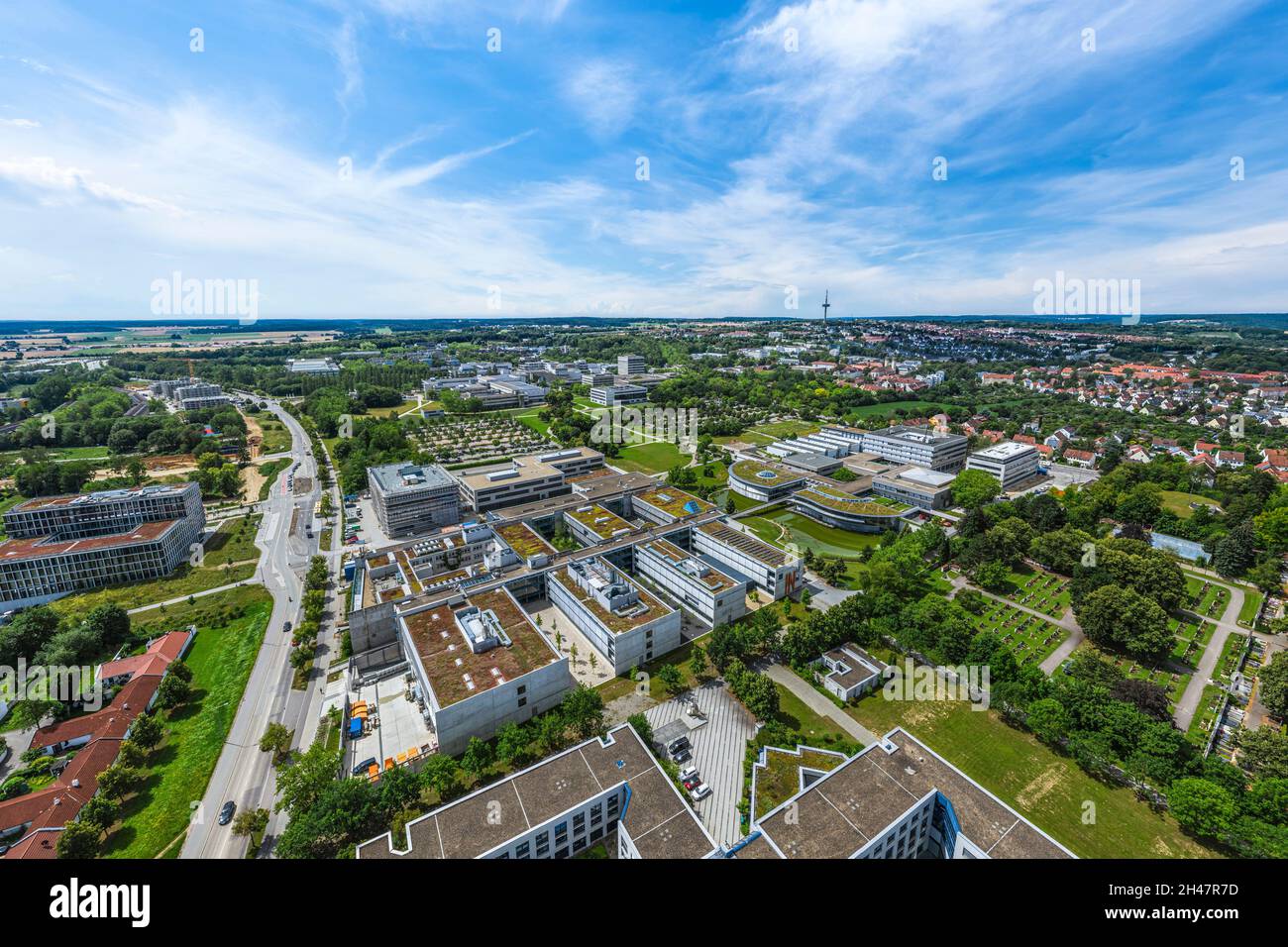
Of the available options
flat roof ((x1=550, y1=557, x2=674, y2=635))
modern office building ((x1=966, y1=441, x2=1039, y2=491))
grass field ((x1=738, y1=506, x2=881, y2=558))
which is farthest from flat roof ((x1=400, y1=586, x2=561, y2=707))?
modern office building ((x1=966, y1=441, x2=1039, y2=491))

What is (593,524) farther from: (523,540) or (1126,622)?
(1126,622)

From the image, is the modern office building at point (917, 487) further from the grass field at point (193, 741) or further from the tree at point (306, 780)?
the grass field at point (193, 741)

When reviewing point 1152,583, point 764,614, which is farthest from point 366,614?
point 1152,583

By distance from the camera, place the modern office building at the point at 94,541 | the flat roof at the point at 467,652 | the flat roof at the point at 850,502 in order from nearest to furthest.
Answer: the flat roof at the point at 467,652 < the modern office building at the point at 94,541 < the flat roof at the point at 850,502

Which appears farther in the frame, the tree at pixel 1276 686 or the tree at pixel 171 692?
the tree at pixel 171 692

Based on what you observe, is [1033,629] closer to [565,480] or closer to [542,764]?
[542,764]

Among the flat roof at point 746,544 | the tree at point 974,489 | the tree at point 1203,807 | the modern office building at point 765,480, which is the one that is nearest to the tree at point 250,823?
the flat roof at point 746,544

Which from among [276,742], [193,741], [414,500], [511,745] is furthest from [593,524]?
[193,741]
